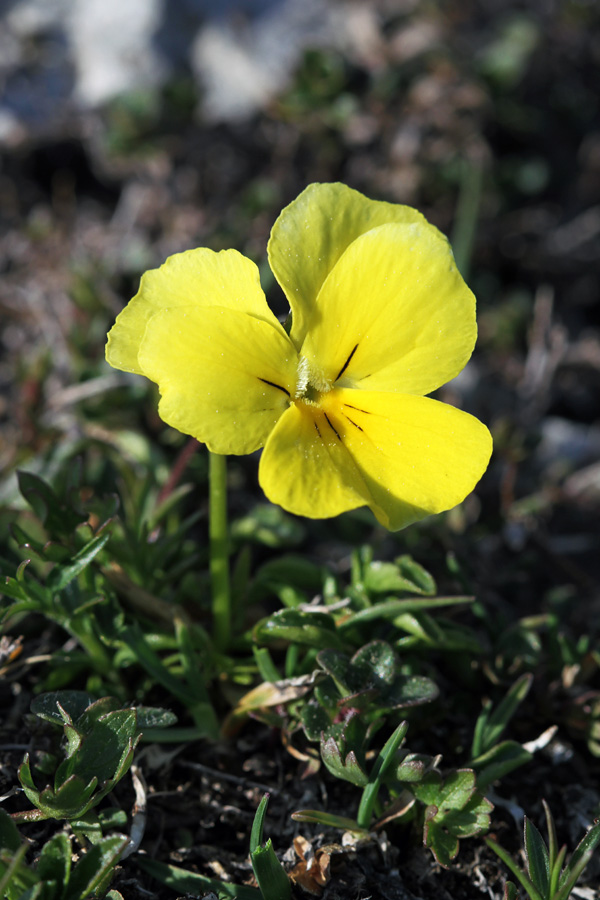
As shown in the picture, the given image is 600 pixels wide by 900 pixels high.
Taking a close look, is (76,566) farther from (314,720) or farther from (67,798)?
(314,720)

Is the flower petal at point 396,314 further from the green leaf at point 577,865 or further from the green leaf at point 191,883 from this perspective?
the green leaf at point 191,883

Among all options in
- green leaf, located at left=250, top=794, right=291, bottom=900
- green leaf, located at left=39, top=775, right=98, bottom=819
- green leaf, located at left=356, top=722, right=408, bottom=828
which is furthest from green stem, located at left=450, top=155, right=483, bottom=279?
green leaf, located at left=39, top=775, right=98, bottom=819

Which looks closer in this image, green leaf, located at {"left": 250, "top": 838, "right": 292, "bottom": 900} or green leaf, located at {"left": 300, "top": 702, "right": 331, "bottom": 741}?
green leaf, located at {"left": 250, "top": 838, "right": 292, "bottom": 900}

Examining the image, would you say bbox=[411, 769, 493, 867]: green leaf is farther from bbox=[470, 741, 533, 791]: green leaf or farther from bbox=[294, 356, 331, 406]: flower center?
bbox=[294, 356, 331, 406]: flower center

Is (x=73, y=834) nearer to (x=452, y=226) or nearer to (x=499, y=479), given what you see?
(x=499, y=479)

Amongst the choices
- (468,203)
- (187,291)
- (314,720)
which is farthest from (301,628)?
(468,203)
